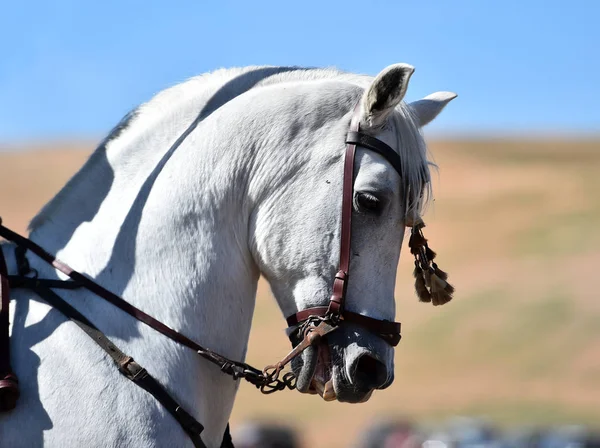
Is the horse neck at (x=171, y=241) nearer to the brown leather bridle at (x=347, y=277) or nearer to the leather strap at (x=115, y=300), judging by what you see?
the leather strap at (x=115, y=300)

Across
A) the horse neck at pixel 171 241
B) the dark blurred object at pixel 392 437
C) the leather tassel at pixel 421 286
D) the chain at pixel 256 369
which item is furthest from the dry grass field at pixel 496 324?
the horse neck at pixel 171 241

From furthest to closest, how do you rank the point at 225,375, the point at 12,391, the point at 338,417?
the point at 338,417 < the point at 225,375 < the point at 12,391

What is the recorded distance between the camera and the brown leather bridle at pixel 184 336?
306 centimetres

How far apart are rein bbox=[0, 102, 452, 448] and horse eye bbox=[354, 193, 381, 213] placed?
3cm

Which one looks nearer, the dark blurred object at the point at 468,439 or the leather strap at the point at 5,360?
the leather strap at the point at 5,360

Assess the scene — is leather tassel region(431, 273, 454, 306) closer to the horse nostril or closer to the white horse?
the white horse

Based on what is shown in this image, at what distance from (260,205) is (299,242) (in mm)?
218

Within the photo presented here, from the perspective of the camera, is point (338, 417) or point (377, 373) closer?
point (377, 373)

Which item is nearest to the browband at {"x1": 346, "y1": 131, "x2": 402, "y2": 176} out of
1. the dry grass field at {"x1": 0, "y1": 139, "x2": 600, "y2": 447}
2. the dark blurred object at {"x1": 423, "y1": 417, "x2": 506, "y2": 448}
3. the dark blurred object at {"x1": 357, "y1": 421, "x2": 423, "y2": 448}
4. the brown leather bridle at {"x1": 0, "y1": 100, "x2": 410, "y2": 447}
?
the brown leather bridle at {"x1": 0, "y1": 100, "x2": 410, "y2": 447}

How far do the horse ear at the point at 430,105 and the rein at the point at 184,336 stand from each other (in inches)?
16.5

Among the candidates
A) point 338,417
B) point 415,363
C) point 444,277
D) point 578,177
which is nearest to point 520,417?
point 338,417

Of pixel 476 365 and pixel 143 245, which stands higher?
pixel 476 365

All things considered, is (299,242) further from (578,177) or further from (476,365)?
(578,177)

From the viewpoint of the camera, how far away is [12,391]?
292cm
